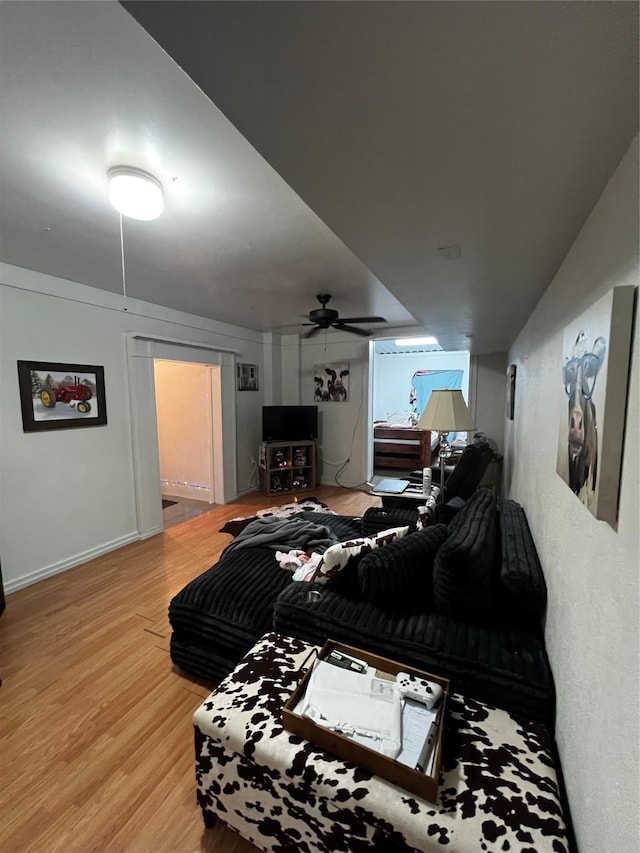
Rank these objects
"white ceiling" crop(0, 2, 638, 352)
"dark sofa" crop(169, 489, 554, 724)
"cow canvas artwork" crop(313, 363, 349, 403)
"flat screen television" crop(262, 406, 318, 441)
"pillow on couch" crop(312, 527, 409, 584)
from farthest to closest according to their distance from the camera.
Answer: "cow canvas artwork" crop(313, 363, 349, 403)
"flat screen television" crop(262, 406, 318, 441)
"pillow on couch" crop(312, 527, 409, 584)
"dark sofa" crop(169, 489, 554, 724)
"white ceiling" crop(0, 2, 638, 352)

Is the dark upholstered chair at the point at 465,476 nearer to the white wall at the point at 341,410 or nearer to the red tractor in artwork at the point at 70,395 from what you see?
the white wall at the point at 341,410

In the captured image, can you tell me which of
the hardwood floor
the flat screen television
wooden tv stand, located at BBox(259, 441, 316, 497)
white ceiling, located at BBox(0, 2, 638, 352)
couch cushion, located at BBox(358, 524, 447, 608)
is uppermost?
white ceiling, located at BBox(0, 2, 638, 352)

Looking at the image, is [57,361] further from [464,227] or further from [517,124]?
[517,124]

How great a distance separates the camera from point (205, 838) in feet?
3.71

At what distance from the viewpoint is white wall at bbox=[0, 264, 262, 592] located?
2.45m

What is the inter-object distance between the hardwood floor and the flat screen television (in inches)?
99.9

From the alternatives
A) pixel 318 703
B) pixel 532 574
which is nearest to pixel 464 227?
pixel 532 574

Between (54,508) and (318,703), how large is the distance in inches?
106

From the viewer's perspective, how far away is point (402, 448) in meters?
6.23

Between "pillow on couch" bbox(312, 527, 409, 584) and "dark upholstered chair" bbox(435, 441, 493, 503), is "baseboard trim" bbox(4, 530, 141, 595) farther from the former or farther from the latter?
"dark upholstered chair" bbox(435, 441, 493, 503)

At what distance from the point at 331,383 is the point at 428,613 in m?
4.14

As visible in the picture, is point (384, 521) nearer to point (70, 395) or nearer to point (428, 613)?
point (428, 613)

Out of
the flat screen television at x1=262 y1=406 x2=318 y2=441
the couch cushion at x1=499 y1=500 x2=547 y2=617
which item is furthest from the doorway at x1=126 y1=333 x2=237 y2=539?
the couch cushion at x1=499 y1=500 x2=547 y2=617

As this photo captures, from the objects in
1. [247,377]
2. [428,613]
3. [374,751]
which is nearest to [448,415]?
[428,613]
